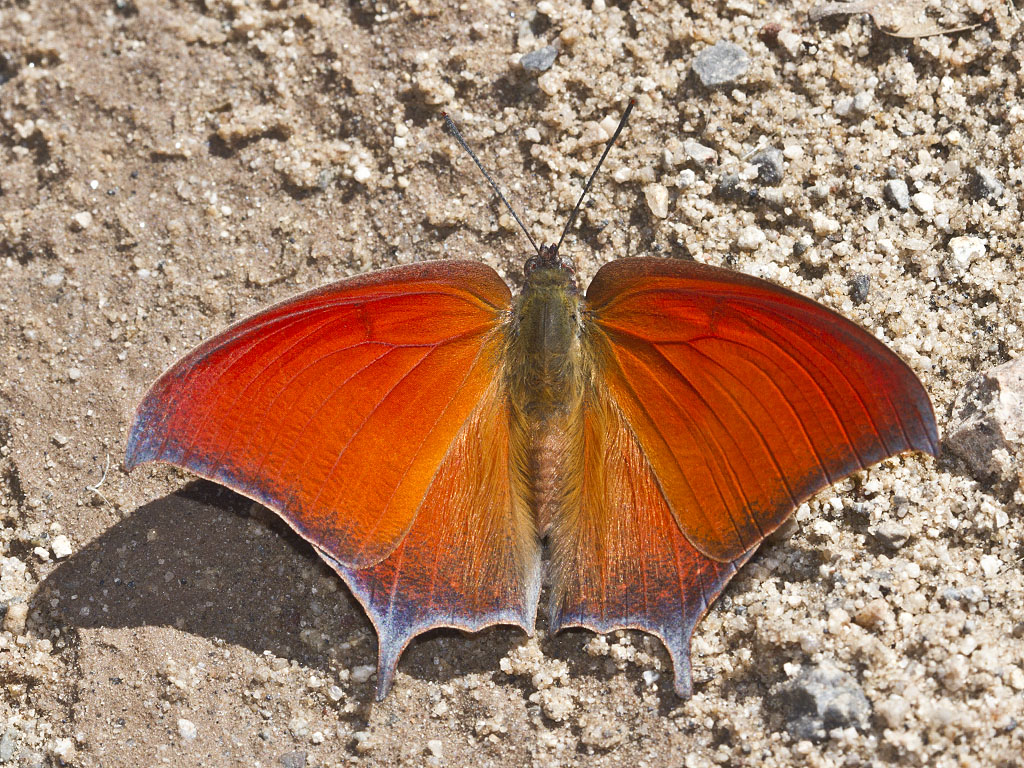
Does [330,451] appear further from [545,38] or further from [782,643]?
[545,38]

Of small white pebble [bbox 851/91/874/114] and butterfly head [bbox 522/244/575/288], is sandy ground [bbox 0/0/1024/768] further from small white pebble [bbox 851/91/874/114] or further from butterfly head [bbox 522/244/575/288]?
butterfly head [bbox 522/244/575/288]


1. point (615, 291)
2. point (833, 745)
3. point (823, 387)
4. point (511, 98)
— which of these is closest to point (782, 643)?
point (833, 745)

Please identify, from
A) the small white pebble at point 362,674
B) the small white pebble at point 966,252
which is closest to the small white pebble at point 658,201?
the small white pebble at point 966,252

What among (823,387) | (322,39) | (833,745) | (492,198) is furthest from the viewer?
(322,39)

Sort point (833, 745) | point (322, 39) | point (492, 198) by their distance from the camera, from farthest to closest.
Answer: point (322, 39) → point (492, 198) → point (833, 745)

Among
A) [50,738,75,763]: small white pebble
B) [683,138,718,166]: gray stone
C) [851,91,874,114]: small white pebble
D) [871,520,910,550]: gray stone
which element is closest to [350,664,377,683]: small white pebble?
[50,738,75,763]: small white pebble

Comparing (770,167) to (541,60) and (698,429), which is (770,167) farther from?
(698,429)
